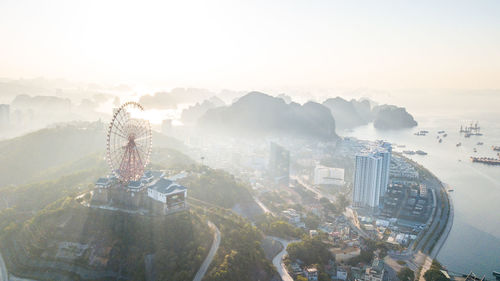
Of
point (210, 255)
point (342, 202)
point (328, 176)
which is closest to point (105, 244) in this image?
point (210, 255)

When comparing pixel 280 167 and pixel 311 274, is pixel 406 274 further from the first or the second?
pixel 280 167

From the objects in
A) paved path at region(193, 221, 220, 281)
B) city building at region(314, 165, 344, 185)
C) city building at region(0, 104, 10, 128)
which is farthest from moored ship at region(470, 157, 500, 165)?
city building at region(0, 104, 10, 128)

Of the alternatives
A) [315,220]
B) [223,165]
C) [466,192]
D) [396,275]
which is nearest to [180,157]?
[223,165]

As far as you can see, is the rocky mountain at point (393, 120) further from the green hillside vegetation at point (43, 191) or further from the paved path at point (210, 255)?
the paved path at point (210, 255)

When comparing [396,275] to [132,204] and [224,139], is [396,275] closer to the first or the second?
[132,204]

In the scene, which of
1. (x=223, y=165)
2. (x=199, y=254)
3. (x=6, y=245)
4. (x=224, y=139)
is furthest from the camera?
(x=224, y=139)
